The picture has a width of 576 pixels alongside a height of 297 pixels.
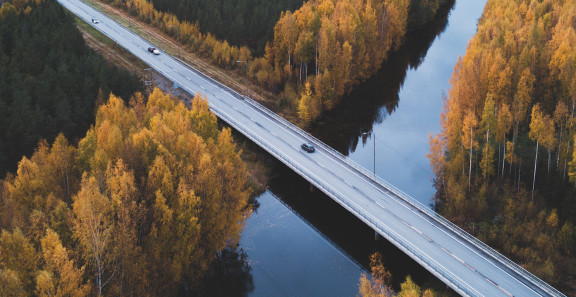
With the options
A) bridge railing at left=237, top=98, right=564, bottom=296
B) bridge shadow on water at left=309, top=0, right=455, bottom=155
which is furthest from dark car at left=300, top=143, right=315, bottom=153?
bridge shadow on water at left=309, top=0, right=455, bottom=155

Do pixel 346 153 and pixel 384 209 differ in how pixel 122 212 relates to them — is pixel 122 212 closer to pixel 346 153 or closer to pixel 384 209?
pixel 384 209

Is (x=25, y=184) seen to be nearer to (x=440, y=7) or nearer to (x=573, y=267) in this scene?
(x=573, y=267)

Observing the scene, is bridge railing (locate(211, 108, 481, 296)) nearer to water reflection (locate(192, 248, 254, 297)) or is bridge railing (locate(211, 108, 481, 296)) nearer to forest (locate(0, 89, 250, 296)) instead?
forest (locate(0, 89, 250, 296))

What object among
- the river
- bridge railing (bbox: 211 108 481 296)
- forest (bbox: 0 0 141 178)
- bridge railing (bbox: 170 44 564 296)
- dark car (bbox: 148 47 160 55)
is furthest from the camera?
dark car (bbox: 148 47 160 55)

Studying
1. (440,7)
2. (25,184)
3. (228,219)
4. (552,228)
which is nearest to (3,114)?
(25,184)

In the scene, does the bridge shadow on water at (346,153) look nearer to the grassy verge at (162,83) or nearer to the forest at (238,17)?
the grassy verge at (162,83)
